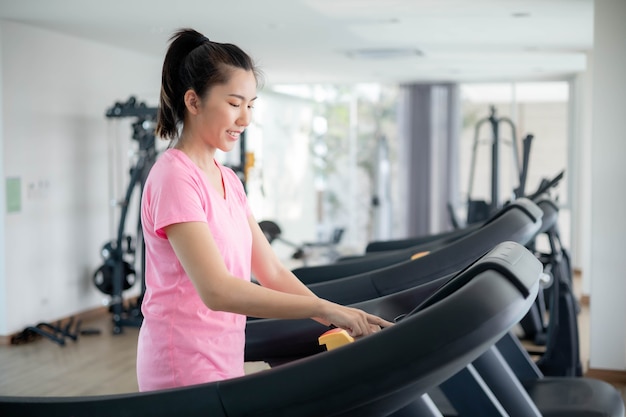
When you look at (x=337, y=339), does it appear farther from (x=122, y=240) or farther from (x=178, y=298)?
(x=122, y=240)

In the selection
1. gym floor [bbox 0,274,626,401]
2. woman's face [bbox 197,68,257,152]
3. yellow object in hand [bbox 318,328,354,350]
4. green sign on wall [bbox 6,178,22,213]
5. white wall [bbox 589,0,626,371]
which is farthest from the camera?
green sign on wall [bbox 6,178,22,213]

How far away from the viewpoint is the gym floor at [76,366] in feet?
13.9

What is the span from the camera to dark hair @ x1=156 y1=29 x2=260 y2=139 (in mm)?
1345

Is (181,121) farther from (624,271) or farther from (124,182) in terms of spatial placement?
(124,182)

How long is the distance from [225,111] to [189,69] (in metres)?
0.10

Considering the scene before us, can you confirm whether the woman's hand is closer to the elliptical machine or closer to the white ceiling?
the white ceiling

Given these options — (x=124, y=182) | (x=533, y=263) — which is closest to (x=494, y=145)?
(x=124, y=182)

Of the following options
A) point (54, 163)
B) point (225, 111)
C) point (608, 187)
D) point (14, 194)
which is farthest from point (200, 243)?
point (54, 163)

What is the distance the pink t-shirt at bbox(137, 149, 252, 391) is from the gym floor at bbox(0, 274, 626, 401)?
2929mm

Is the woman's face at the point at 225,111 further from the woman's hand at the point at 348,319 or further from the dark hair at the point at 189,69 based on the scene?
the woman's hand at the point at 348,319

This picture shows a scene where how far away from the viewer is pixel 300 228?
10305mm

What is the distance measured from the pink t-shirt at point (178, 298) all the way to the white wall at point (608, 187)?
325 centimetres

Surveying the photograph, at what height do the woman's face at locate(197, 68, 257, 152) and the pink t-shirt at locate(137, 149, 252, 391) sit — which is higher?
the woman's face at locate(197, 68, 257, 152)

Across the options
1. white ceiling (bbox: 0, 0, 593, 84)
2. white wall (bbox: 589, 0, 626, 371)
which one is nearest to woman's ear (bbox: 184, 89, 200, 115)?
white ceiling (bbox: 0, 0, 593, 84)
